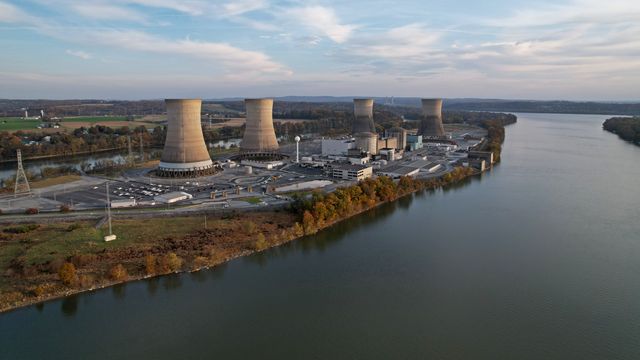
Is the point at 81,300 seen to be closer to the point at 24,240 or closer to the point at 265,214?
the point at 24,240

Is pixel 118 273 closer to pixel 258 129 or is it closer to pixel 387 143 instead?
pixel 258 129

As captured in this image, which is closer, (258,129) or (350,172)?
(350,172)

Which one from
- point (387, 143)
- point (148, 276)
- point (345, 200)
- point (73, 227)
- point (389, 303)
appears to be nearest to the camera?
point (389, 303)

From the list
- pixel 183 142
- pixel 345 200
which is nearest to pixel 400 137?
pixel 183 142

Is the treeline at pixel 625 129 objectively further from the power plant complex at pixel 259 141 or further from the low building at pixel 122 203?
the low building at pixel 122 203

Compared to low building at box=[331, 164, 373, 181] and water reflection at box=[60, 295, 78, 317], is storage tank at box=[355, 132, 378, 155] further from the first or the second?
water reflection at box=[60, 295, 78, 317]

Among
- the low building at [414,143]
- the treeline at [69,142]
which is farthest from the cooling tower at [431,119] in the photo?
the treeline at [69,142]

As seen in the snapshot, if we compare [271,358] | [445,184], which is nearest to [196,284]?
[271,358]
